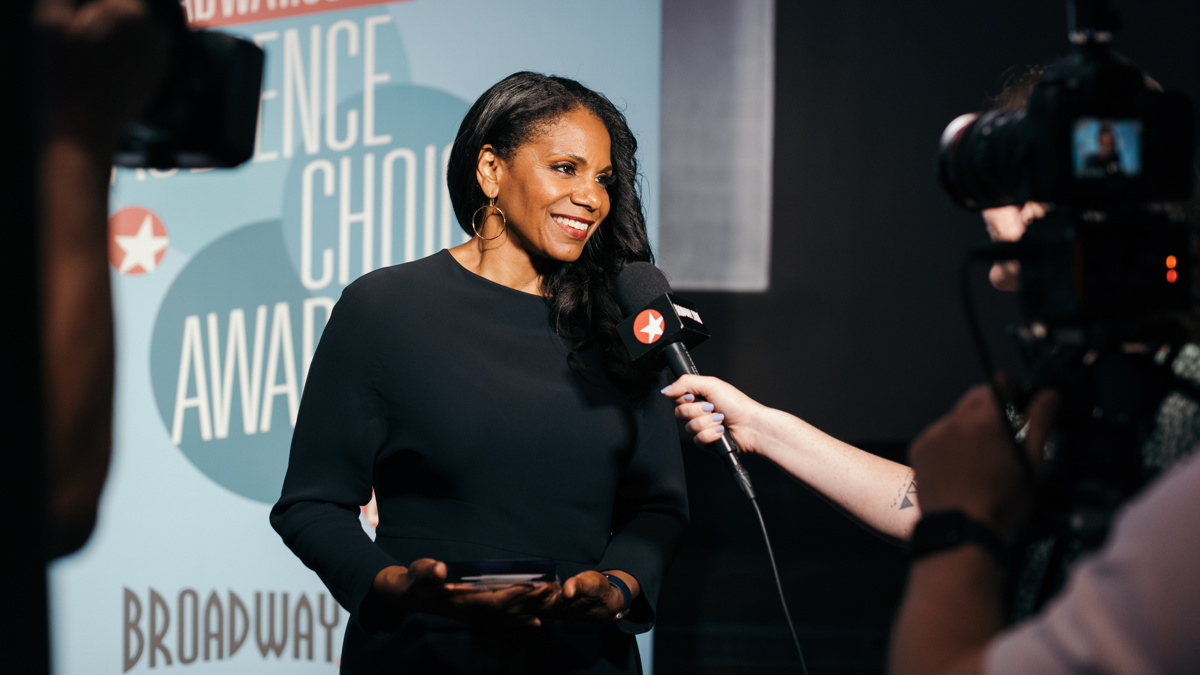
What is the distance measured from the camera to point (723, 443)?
1.12 m

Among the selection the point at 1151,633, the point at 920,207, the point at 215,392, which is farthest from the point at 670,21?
the point at 1151,633

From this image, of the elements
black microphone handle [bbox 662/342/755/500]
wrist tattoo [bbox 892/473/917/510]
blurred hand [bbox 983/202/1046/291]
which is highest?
blurred hand [bbox 983/202/1046/291]

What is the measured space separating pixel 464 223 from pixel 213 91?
89 centimetres

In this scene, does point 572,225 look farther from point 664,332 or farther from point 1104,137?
point 1104,137

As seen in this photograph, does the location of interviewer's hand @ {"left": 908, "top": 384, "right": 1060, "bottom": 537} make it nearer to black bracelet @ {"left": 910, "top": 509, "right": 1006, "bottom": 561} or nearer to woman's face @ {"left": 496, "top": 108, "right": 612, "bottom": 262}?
black bracelet @ {"left": 910, "top": 509, "right": 1006, "bottom": 561}

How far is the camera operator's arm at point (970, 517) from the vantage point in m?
0.53

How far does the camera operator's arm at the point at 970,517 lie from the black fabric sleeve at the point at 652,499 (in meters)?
0.62

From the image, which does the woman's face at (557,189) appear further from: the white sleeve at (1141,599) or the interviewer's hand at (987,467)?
the white sleeve at (1141,599)

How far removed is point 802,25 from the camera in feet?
8.18

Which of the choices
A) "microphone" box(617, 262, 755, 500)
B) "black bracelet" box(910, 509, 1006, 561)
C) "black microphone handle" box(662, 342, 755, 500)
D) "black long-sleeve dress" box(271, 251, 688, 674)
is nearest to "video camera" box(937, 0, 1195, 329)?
"black bracelet" box(910, 509, 1006, 561)

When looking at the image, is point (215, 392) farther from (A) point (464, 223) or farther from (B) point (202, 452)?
(A) point (464, 223)

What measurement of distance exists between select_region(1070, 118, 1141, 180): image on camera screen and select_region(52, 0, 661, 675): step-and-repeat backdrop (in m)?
1.45

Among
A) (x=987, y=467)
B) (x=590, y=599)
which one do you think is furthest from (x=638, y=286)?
(x=987, y=467)

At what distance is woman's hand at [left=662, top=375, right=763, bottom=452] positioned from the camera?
3.71 feet
